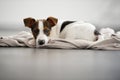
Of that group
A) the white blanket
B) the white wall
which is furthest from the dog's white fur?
the white wall

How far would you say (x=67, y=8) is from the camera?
4.97 meters

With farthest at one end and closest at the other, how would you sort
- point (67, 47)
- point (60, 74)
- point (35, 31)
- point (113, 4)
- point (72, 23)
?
point (113, 4)
point (72, 23)
point (35, 31)
point (67, 47)
point (60, 74)

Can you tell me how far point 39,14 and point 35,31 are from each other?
7.28ft

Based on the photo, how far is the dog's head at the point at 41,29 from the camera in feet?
8.70

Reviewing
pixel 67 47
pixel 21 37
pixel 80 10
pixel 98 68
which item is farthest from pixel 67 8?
pixel 98 68

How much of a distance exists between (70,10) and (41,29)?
Result: 7.34 feet

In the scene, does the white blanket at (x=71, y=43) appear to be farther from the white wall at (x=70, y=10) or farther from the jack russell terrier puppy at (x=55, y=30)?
the white wall at (x=70, y=10)

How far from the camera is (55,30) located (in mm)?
3102

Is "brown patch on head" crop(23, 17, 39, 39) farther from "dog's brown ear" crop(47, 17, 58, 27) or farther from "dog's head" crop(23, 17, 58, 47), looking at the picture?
"dog's brown ear" crop(47, 17, 58, 27)

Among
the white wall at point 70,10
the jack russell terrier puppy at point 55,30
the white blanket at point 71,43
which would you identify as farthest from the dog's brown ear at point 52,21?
the white wall at point 70,10

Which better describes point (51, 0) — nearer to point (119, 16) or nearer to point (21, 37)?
point (119, 16)

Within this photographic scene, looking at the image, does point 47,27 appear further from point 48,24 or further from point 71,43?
point 71,43

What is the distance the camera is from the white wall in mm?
4949

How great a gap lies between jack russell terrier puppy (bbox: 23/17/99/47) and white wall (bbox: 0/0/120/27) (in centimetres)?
177
